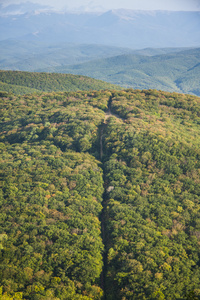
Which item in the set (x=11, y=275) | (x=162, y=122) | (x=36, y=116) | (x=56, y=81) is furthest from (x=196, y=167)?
(x=56, y=81)

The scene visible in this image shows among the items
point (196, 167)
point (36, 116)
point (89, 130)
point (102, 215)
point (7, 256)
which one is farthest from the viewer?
point (36, 116)

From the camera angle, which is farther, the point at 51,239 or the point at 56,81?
the point at 56,81

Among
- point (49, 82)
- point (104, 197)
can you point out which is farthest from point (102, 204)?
point (49, 82)

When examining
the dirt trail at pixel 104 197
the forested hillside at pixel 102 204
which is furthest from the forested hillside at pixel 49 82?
the forested hillside at pixel 102 204

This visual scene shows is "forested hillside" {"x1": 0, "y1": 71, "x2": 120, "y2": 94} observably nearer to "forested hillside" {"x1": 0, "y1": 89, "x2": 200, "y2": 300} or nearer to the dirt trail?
the dirt trail

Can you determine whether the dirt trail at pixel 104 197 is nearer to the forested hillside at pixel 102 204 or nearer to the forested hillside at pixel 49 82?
the forested hillside at pixel 102 204

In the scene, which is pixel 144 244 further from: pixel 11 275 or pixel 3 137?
pixel 3 137

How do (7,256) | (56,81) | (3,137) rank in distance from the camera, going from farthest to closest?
(56,81), (3,137), (7,256)

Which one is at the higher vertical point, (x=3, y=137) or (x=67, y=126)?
(x=67, y=126)

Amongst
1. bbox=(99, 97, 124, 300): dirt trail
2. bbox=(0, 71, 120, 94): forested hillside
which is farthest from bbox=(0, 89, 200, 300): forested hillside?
bbox=(0, 71, 120, 94): forested hillside
